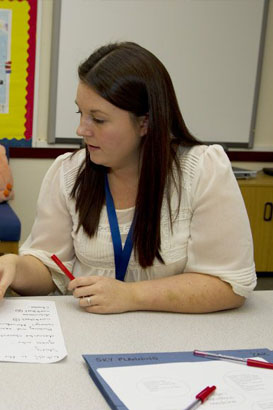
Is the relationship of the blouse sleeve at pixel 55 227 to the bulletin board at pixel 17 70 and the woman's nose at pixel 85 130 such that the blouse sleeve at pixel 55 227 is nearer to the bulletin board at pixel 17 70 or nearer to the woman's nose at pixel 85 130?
the woman's nose at pixel 85 130

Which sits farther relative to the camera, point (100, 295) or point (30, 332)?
point (100, 295)

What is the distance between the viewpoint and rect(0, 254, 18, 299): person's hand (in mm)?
1372

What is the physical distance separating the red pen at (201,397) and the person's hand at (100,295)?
0.39 m

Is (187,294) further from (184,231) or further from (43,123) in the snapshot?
(43,123)

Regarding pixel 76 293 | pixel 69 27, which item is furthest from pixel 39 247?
pixel 69 27

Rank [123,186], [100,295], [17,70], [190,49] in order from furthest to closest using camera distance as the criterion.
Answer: [190,49] → [17,70] → [123,186] → [100,295]

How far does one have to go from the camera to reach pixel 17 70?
138 inches

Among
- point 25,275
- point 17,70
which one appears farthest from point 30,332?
point 17,70

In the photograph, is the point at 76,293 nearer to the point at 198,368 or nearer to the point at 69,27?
the point at 198,368

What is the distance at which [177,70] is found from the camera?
3791 millimetres

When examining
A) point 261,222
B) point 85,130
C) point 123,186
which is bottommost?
point 261,222

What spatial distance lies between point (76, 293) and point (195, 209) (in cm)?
38

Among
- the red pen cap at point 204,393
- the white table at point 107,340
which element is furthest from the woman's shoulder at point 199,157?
the red pen cap at point 204,393

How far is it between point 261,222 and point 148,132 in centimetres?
249
